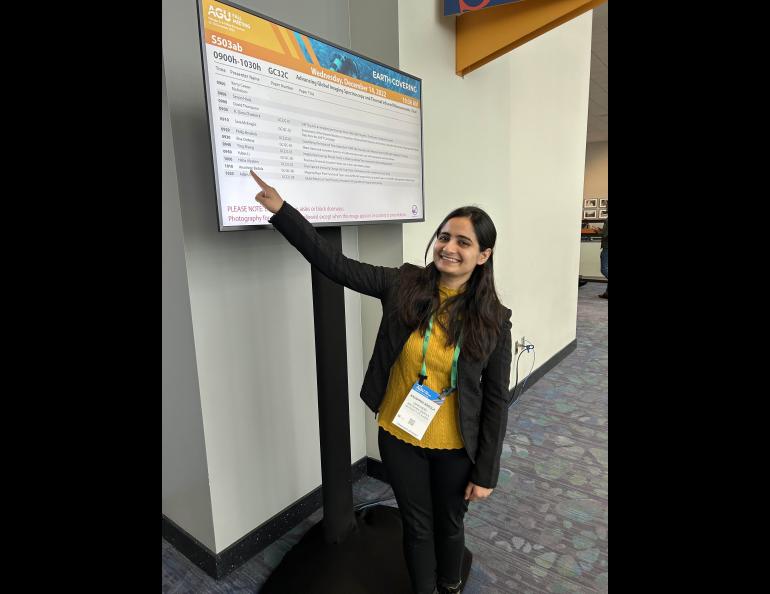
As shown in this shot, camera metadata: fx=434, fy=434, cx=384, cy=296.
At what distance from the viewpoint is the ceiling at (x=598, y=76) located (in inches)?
209

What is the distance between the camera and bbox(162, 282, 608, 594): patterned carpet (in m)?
1.59

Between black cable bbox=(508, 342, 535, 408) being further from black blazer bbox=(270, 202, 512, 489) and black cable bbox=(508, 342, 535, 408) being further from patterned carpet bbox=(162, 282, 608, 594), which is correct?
black blazer bbox=(270, 202, 512, 489)

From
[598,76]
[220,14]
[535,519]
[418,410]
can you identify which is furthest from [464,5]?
[598,76]

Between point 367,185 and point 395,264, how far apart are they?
1.62 ft

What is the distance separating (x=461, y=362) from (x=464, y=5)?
5.47ft

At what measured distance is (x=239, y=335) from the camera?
157cm

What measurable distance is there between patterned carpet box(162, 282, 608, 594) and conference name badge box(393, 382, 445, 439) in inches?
30.9

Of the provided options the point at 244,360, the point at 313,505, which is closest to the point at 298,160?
the point at 244,360

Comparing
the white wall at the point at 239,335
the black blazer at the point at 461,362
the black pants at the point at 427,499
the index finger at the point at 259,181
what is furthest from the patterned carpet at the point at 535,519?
the index finger at the point at 259,181

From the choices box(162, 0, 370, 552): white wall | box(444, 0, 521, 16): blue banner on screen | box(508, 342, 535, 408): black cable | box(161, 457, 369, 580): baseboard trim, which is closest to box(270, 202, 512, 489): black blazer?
box(162, 0, 370, 552): white wall

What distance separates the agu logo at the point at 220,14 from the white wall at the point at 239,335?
29cm

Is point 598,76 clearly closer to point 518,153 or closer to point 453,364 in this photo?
point 518,153
